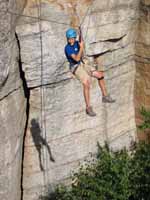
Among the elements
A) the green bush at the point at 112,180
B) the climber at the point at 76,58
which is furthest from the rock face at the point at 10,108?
the climber at the point at 76,58

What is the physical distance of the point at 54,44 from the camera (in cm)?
1227

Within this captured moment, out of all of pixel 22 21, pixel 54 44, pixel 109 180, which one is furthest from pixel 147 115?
pixel 22 21

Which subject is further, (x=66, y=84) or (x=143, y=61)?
(x=143, y=61)

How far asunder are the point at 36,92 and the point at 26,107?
0.47m

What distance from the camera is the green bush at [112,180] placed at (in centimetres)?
1286

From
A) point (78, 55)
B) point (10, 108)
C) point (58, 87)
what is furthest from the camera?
point (58, 87)

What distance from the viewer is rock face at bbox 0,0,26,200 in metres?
11.3

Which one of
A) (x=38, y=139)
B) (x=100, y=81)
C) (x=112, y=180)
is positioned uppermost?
(x=100, y=81)

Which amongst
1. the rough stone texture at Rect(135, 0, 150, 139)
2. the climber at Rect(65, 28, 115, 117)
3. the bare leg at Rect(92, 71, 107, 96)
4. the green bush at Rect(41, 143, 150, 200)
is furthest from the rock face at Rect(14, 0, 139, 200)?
the climber at Rect(65, 28, 115, 117)

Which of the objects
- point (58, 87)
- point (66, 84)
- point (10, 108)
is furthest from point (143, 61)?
point (10, 108)

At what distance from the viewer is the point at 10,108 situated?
40.0 ft

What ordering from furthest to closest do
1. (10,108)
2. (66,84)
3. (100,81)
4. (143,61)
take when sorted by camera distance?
(143,61)
(66,84)
(10,108)
(100,81)

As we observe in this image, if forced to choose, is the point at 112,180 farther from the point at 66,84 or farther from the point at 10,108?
the point at 10,108

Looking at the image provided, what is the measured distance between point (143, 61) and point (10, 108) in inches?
146
